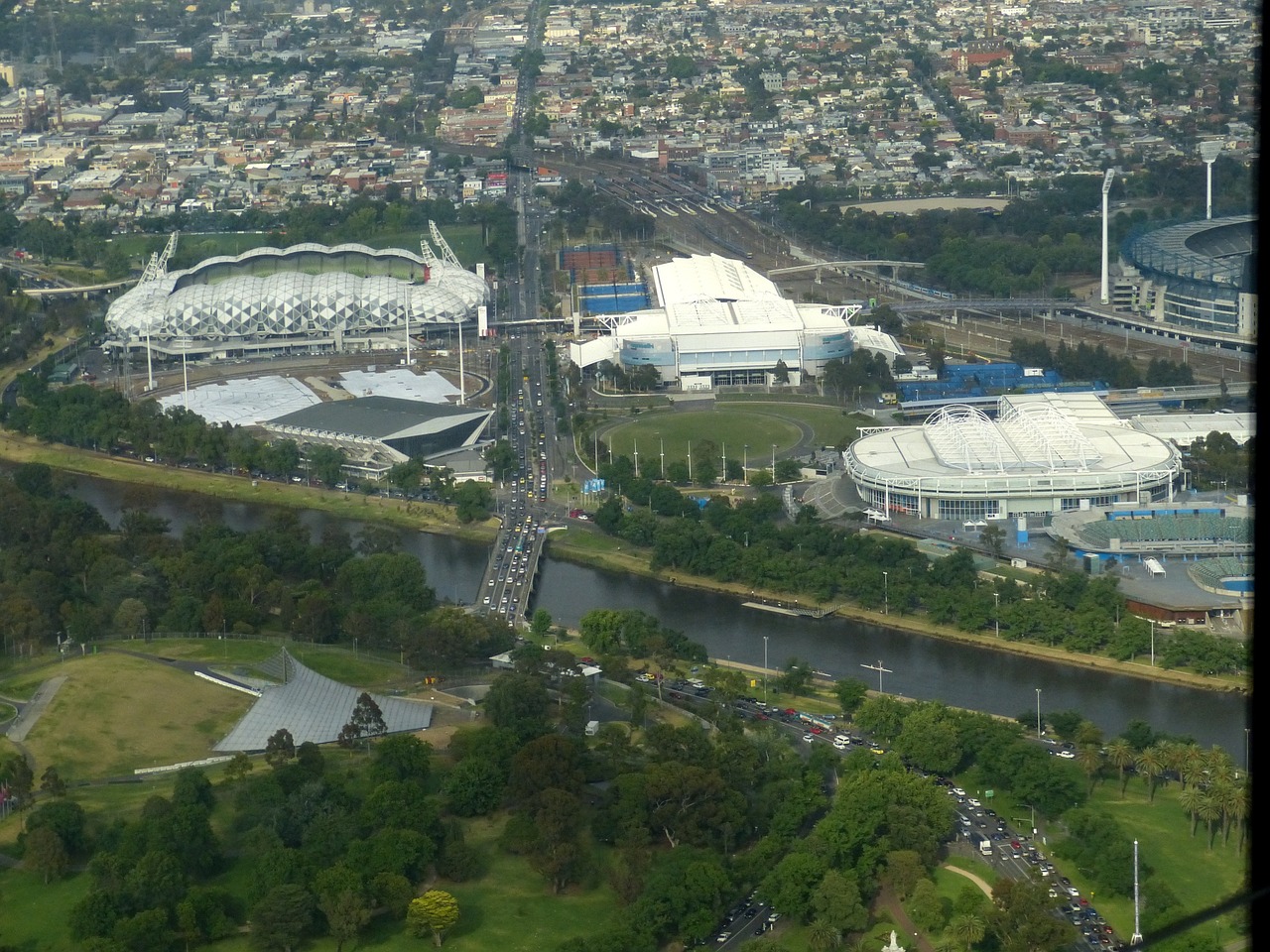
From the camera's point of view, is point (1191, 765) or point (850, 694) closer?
point (1191, 765)

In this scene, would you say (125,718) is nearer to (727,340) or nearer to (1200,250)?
(727,340)

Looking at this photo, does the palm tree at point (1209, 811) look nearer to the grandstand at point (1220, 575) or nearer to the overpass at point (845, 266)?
the grandstand at point (1220, 575)

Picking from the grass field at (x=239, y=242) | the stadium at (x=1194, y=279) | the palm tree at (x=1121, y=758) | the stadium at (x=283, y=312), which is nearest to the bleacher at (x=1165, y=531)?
the palm tree at (x=1121, y=758)

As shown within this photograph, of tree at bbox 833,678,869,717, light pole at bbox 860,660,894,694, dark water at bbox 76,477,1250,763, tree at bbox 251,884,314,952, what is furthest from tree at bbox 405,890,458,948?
light pole at bbox 860,660,894,694

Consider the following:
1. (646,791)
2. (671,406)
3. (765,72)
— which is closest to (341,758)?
(646,791)

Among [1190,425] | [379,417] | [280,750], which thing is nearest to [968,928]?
[280,750]

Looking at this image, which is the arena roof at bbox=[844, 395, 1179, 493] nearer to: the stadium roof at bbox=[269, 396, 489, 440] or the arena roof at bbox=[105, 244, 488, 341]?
the stadium roof at bbox=[269, 396, 489, 440]
